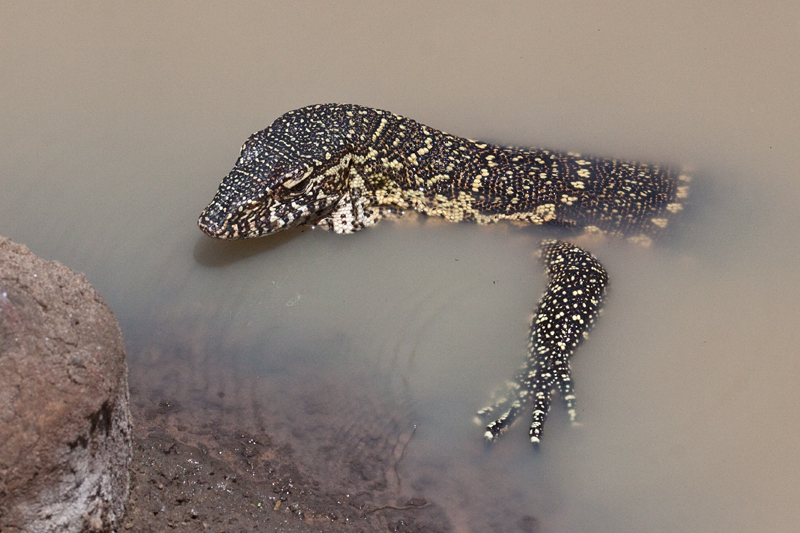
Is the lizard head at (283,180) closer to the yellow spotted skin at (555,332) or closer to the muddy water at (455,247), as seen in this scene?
the muddy water at (455,247)

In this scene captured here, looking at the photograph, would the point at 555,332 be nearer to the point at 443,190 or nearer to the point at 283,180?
the point at 443,190

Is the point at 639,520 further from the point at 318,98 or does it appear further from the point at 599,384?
the point at 318,98

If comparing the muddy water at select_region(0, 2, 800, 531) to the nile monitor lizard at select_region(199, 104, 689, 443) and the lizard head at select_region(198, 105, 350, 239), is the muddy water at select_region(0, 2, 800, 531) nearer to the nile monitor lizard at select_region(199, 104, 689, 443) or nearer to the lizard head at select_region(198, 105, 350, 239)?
the nile monitor lizard at select_region(199, 104, 689, 443)

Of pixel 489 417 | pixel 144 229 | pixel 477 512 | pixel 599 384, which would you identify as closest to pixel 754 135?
pixel 599 384

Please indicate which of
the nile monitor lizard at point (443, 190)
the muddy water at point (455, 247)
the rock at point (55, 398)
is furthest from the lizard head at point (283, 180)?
the rock at point (55, 398)

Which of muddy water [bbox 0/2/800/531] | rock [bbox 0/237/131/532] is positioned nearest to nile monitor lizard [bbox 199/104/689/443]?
muddy water [bbox 0/2/800/531]

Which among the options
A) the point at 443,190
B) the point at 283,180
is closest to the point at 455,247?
the point at 443,190
